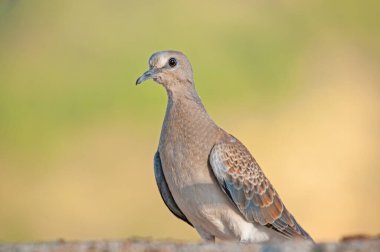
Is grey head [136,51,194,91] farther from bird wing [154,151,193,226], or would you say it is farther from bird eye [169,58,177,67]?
bird wing [154,151,193,226]

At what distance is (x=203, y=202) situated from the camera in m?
5.14

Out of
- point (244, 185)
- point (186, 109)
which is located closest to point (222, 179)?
point (244, 185)

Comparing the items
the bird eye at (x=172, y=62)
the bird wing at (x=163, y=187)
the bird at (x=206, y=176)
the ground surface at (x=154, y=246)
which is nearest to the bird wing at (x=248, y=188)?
the bird at (x=206, y=176)

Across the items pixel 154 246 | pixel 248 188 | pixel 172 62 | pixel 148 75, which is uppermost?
pixel 172 62

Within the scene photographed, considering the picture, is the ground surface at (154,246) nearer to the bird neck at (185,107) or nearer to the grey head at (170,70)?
the bird neck at (185,107)

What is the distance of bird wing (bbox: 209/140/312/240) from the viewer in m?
5.26

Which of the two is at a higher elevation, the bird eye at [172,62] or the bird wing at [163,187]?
the bird eye at [172,62]

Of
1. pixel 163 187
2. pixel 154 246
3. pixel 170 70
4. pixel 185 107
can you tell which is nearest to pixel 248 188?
pixel 163 187

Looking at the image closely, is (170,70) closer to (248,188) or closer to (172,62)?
(172,62)

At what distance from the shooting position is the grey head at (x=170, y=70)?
555cm

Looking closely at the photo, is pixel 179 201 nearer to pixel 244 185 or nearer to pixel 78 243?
pixel 244 185

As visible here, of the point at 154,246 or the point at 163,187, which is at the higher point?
the point at 163,187

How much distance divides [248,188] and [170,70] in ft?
3.03

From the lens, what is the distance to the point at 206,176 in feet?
17.1
